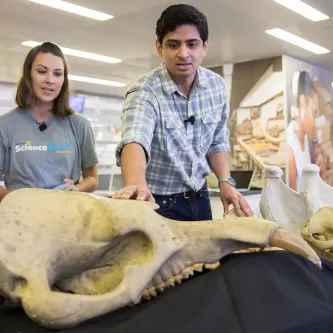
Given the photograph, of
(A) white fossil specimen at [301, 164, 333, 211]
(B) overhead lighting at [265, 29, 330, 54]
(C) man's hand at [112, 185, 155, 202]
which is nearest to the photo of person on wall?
(B) overhead lighting at [265, 29, 330, 54]

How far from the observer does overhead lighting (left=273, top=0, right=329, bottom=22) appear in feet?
12.3

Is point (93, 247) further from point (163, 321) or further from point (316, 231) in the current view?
point (316, 231)

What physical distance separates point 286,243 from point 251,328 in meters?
0.19

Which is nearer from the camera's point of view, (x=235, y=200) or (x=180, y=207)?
(x=235, y=200)

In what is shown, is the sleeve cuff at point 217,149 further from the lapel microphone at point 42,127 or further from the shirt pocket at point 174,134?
the lapel microphone at point 42,127

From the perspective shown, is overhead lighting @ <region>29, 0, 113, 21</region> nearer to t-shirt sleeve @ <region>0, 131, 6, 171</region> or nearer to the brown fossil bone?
t-shirt sleeve @ <region>0, 131, 6, 171</region>

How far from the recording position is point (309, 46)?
5.32 m

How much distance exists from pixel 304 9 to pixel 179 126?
9.86 feet

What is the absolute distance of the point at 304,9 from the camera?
3924 mm

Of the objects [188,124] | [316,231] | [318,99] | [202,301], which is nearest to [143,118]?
[188,124]

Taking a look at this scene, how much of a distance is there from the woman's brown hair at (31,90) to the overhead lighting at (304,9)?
2.63m

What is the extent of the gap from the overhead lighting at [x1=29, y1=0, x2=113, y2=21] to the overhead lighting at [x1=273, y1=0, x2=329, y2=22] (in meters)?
1.43

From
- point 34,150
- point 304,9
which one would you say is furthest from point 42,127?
point 304,9

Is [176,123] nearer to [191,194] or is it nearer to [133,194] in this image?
[191,194]
